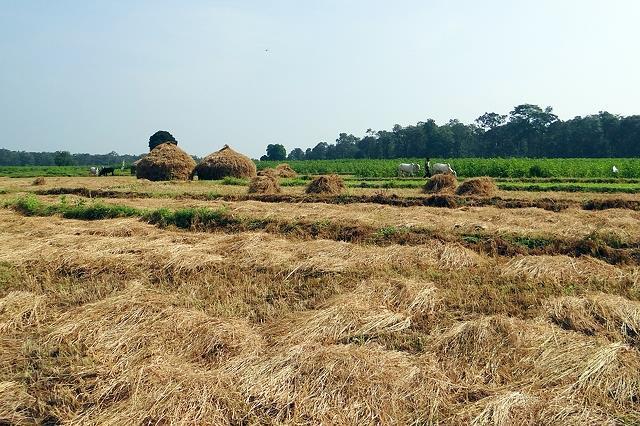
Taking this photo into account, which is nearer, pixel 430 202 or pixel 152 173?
pixel 430 202

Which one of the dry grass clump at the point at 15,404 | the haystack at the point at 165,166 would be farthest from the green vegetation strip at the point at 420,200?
the dry grass clump at the point at 15,404

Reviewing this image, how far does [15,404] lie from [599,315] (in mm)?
5009

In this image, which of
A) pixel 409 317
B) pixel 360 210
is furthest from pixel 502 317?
pixel 360 210

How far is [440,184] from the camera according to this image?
15.5 meters

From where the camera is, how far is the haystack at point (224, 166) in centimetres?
2417

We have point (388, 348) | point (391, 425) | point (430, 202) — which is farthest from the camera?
point (430, 202)

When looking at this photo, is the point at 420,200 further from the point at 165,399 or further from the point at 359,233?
the point at 165,399

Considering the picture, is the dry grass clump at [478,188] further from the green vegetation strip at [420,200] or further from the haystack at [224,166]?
the haystack at [224,166]

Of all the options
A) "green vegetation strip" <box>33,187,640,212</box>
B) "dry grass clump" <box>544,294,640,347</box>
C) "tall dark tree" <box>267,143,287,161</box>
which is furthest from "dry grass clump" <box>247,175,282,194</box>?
"tall dark tree" <box>267,143,287,161</box>

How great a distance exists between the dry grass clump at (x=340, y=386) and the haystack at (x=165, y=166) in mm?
21611

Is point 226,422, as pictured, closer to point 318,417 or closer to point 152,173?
point 318,417

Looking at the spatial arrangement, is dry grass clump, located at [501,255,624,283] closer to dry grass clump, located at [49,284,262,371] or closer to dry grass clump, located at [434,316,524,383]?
dry grass clump, located at [434,316,524,383]

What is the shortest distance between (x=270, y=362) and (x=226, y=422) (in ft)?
2.27

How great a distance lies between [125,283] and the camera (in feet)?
19.5
